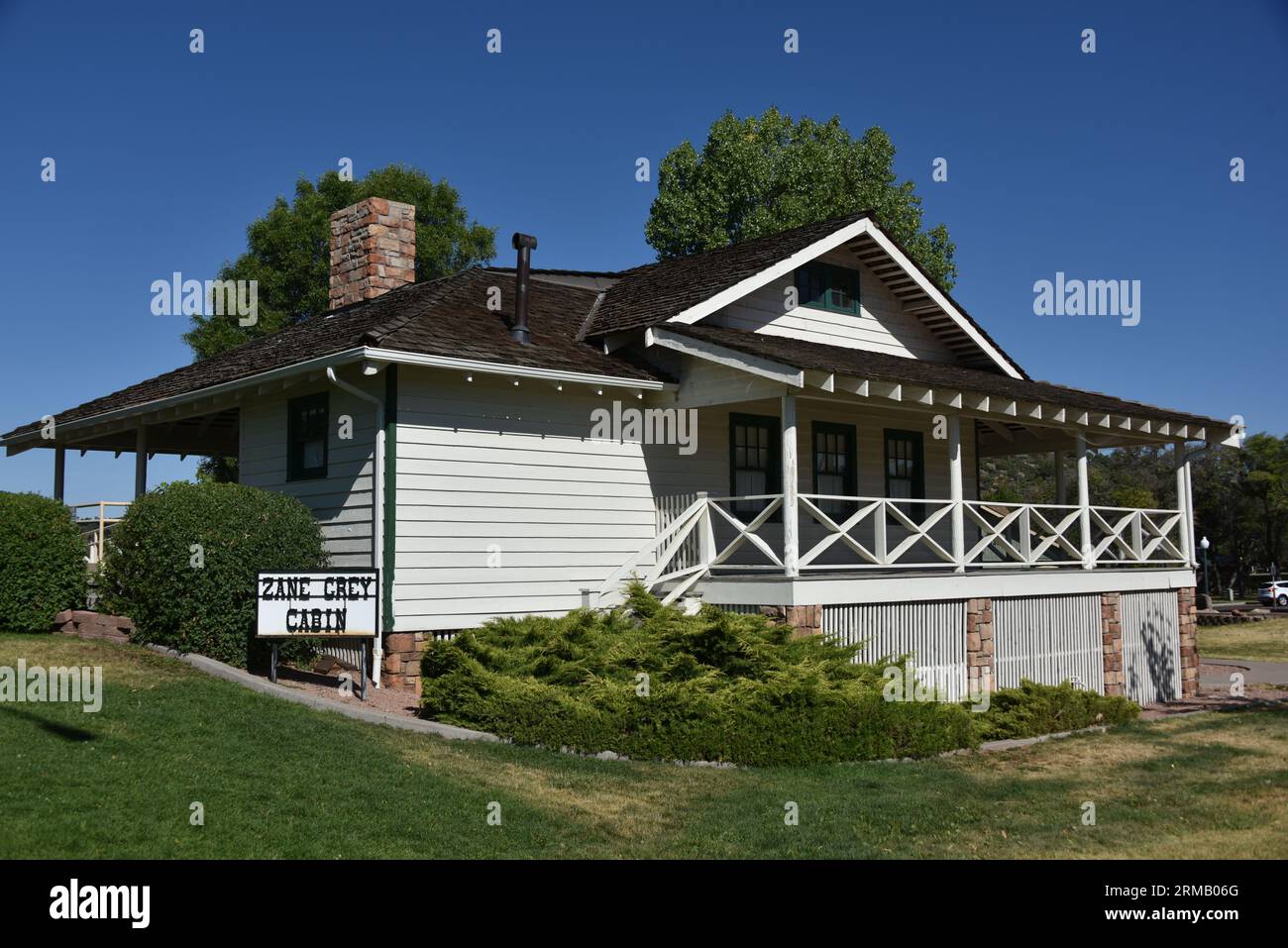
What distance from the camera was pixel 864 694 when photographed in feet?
37.5

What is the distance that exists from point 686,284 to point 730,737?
8822mm

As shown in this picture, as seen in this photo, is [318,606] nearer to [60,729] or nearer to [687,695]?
[60,729]

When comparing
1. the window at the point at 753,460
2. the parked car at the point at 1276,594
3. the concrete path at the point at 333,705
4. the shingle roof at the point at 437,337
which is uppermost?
the shingle roof at the point at 437,337

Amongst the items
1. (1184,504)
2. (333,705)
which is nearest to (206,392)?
(333,705)

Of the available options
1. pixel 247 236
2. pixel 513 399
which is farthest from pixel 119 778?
pixel 247 236

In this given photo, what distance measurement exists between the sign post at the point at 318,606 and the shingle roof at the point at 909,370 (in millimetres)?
5477

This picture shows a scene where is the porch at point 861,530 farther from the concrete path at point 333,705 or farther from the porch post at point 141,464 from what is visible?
the porch post at point 141,464

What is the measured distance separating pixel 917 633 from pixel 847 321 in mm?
6022

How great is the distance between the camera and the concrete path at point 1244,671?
21969 millimetres

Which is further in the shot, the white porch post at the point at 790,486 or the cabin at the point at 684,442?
the cabin at the point at 684,442

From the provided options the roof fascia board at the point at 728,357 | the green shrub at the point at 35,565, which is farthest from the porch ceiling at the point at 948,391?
the green shrub at the point at 35,565

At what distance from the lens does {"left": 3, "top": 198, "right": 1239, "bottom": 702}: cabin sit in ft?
46.3

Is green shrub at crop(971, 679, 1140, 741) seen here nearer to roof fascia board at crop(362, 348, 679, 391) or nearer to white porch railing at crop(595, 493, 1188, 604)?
white porch railing at crop(595, 493, 1188, 604)

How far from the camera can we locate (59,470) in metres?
21.1
